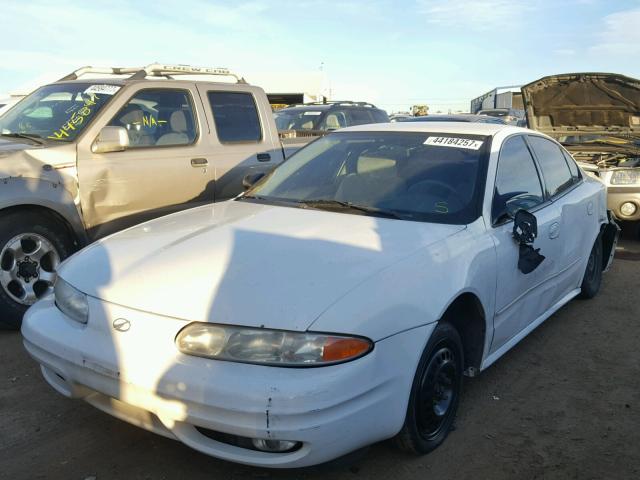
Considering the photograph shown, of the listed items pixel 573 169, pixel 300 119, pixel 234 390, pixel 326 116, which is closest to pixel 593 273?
pixel 573 169

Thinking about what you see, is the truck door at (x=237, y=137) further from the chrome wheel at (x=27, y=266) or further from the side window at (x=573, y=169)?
the side window at (x=573, y=169)

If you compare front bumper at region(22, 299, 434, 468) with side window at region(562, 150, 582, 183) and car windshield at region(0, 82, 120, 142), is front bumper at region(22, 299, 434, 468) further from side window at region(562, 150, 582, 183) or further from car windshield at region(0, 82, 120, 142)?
side window at region(562, 150, 582, 183)

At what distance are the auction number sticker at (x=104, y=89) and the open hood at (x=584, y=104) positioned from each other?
19.0 ft

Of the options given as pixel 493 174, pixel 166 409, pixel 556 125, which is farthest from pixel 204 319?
pixel 556 125

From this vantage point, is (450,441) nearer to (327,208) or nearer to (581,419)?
(581,419)

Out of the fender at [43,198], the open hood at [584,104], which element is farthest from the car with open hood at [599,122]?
the fender at [43,198]

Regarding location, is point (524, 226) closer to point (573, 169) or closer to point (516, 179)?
point (516, 179)

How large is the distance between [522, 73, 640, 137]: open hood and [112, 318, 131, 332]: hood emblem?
24.0 feet

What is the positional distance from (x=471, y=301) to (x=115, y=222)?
3.07 meters

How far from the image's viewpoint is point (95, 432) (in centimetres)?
307

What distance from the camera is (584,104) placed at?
8.42m

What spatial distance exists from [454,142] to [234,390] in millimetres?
2288

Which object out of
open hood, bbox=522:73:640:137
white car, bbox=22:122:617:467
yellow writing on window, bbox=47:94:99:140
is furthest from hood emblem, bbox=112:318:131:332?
open hood, bbox=522:73:640:137

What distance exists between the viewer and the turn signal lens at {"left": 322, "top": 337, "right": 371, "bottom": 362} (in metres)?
2.34
